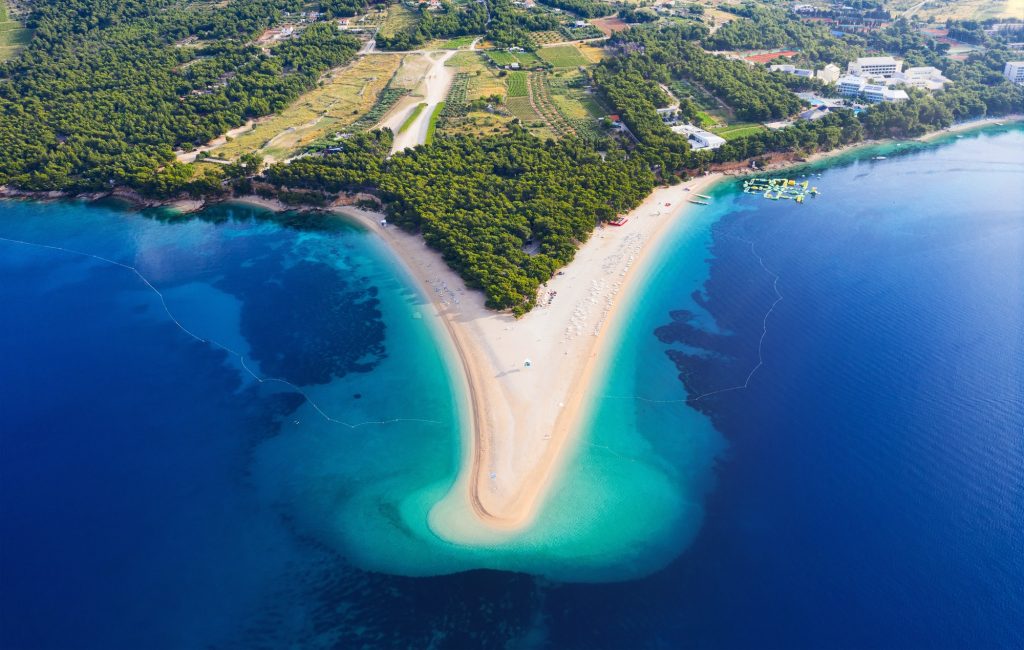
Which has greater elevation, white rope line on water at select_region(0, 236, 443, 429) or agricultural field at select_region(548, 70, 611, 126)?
agricultural field at select_region(548, 70, 611, 126)

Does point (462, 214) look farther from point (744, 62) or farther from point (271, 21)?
point (271, 21)

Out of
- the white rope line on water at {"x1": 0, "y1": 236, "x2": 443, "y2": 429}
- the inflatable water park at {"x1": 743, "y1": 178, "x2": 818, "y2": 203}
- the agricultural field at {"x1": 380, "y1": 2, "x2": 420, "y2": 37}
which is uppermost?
the agricultural field at {"x1": 380, "y1": 2, "x2": 420, "y2": 37}

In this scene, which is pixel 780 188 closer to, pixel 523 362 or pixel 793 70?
pixel 793 70

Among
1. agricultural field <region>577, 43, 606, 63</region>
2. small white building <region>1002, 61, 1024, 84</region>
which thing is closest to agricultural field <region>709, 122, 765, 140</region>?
agricultural field <region>577, 43, 606, 63</region>

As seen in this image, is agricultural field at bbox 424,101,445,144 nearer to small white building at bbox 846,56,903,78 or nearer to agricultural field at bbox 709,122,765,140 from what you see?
agricultural field at bbox 709,122,765,140

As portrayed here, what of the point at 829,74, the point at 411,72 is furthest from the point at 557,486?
the point at 829,74

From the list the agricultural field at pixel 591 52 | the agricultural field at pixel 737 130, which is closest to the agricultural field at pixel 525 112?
the agricultural field at pixel 591 52

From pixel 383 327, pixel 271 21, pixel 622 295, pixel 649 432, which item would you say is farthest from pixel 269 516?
pixel 271 21
